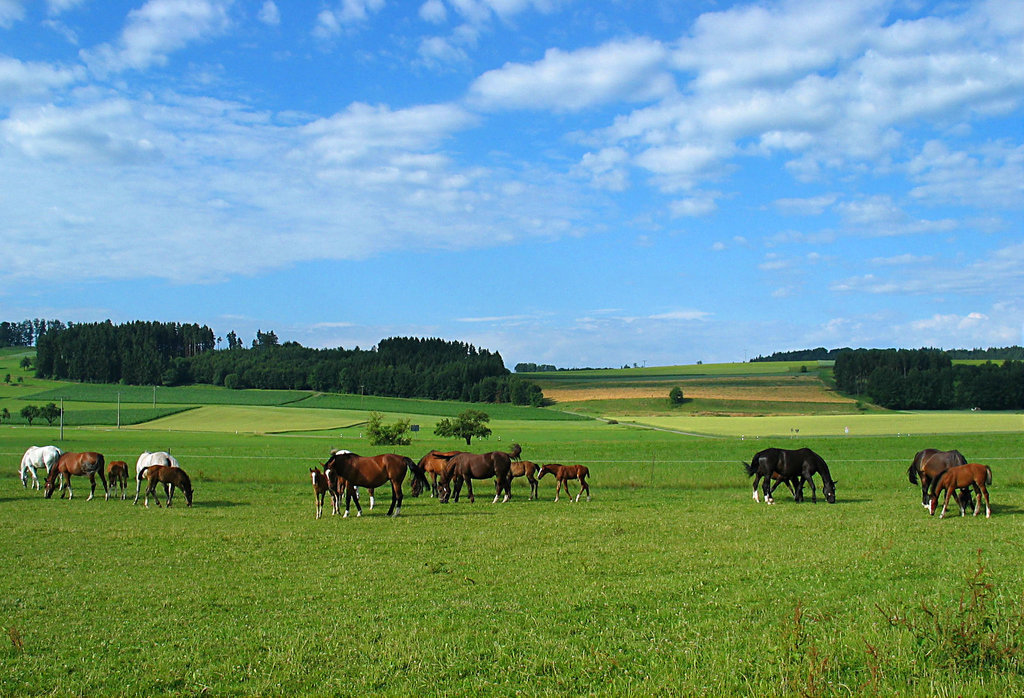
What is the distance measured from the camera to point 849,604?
29.3 ft

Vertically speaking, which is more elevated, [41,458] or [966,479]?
[966,479]

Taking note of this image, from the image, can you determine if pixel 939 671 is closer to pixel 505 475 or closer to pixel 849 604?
pixel 849 604

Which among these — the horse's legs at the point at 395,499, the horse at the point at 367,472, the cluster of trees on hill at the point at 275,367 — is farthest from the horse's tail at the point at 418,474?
the cluster of trees on hill at the point at 275,367

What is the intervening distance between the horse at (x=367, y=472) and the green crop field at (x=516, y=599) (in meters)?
1.13

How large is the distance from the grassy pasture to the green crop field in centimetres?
4

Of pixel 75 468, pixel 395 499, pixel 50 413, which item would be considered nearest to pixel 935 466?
pixel 395 499

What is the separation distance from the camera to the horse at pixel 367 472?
19.3 meters

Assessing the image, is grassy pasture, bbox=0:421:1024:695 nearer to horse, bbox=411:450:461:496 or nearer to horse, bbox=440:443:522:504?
horse, bbox=440:443:522:504

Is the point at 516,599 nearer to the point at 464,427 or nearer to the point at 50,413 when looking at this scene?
the point at 464,427

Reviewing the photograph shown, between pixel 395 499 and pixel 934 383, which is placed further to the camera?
pixel 934 383

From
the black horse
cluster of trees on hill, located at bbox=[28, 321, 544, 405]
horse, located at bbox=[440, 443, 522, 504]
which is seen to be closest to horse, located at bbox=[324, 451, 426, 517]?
horse, located at bbox=[440, 443, 522, 504]

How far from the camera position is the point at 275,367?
14425cm

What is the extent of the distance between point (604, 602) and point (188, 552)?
321 inches

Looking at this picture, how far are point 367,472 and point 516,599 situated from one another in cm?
1072
